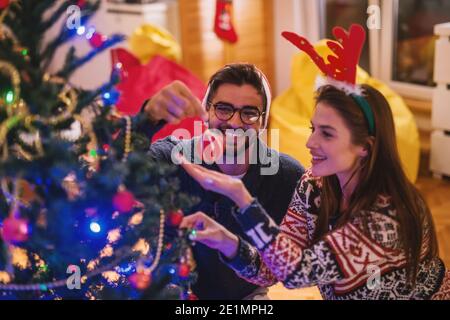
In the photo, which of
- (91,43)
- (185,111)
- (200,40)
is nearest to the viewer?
(91,43)

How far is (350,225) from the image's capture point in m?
1.31

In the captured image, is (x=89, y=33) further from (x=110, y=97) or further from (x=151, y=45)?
(x=151, y=45)

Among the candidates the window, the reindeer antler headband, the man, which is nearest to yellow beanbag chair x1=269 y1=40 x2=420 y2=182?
the window

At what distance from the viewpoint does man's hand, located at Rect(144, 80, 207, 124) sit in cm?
128

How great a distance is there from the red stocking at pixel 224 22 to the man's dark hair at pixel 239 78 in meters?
3.46

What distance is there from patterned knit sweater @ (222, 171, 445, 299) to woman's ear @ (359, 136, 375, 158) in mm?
109

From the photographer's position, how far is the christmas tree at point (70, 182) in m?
1.04

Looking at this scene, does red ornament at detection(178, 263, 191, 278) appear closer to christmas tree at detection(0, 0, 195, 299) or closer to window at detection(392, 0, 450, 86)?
christmas tree at detection(0, 0, 195, 299)

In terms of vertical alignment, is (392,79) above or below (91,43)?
below

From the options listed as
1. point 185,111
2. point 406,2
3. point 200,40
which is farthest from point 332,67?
point 200,40

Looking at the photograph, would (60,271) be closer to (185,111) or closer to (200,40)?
(185,111)

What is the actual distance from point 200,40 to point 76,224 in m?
4.35

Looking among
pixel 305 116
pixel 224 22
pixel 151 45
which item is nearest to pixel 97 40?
pixel 305 116
